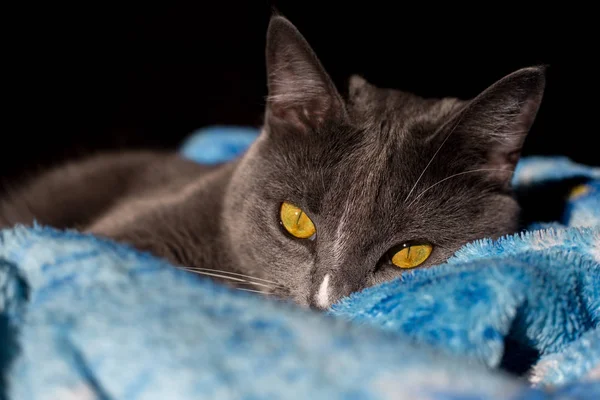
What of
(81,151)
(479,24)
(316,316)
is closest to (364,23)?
(479,24)

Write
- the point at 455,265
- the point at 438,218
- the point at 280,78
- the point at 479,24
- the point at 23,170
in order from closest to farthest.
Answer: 1. the point at 455,265
2. the point at 438,218
3. the point at 280,78
4. the point at 23,170
5. the point at 479,24

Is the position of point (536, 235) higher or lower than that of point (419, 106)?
lower

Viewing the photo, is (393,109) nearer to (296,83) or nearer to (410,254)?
(296,83)

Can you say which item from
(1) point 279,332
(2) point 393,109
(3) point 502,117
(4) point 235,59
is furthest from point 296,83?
(4) point 235,59

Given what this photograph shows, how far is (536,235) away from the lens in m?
1.02

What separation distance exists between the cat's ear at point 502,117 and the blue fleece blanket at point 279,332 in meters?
0.31

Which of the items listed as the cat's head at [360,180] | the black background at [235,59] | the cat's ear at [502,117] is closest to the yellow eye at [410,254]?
the cat's head at [360,180]

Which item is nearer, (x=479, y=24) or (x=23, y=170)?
(x=23, y=170)

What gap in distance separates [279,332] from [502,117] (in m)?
0.74

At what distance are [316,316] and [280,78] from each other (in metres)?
0.71

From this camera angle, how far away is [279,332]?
2.11 feet

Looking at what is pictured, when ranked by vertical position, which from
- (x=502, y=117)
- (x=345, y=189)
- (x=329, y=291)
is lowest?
(x=329, y=291)

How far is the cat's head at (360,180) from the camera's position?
1.06 metres

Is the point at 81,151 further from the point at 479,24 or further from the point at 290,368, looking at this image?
the point at 290,368
